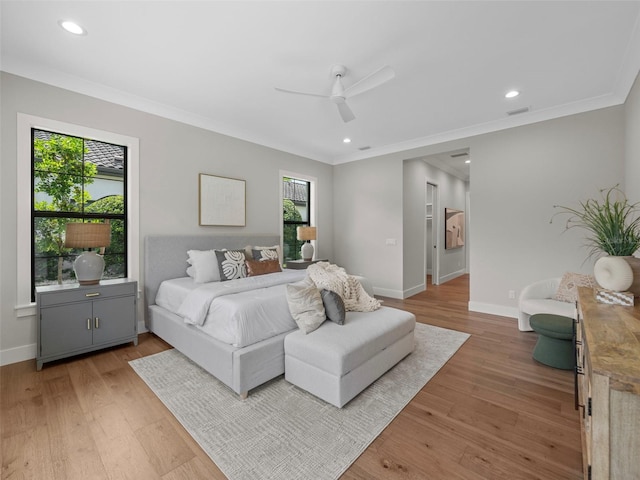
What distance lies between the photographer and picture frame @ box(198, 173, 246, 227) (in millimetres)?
4023

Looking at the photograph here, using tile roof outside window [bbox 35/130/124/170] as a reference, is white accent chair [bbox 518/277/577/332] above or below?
below

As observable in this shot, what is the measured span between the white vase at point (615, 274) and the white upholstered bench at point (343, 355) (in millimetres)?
1438

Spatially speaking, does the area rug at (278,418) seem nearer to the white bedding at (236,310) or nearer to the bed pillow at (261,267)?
the white bedding at (236,310)

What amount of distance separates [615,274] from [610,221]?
15.6 inches

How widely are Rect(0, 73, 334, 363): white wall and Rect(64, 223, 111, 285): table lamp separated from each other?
0.51 meters

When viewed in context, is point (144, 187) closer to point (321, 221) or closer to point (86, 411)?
point (86, 411)

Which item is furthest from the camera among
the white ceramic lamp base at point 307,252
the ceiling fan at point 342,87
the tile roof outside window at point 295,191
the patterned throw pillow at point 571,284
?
the tile roof outside window at point 295,191

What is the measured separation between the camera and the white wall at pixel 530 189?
3.48m

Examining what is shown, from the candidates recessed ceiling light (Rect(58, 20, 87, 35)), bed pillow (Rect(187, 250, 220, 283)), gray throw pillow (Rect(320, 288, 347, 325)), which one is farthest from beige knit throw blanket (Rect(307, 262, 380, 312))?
recessed ceiling light (Rect(58, 20, 87, 35))

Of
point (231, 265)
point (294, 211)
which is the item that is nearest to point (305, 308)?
point (231, 265)

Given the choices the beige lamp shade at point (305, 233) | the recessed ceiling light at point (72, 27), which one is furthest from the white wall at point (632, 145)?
the recessed ceiling light at point (72, 27)

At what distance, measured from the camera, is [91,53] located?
2541mm

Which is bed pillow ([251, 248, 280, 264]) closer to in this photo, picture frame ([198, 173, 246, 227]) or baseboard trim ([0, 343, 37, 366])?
picture frame ([198, 173, 246, 227])

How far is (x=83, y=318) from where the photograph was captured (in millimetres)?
2758
